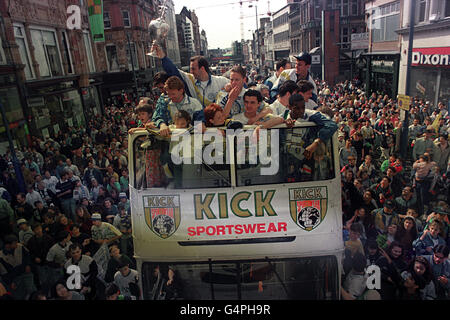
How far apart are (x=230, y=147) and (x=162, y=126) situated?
945 mm

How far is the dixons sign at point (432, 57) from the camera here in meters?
17.1

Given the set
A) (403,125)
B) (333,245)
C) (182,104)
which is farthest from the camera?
(403,125)

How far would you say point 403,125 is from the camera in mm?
11680

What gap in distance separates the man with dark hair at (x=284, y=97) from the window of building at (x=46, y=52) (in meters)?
18.8

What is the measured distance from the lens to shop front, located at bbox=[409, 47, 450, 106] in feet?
57.3

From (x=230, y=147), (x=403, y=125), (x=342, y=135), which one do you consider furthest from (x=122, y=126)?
(x=230, y=147)

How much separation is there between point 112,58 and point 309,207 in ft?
118

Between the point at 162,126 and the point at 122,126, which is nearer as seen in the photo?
the point at 162,126

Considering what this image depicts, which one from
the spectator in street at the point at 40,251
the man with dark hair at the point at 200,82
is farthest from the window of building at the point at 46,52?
the man with dark hair at the point at 200,82

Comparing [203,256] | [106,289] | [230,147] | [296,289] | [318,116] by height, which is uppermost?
[318,116]

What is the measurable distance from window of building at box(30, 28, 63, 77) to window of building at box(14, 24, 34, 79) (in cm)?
69

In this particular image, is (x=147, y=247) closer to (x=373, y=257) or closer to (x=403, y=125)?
(x=373, y=257)

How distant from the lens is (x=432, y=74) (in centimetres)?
1892

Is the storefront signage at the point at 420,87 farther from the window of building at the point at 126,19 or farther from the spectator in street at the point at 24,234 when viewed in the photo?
the window of building at the point at 126,19
